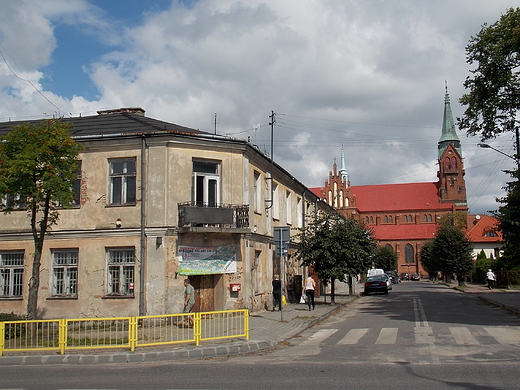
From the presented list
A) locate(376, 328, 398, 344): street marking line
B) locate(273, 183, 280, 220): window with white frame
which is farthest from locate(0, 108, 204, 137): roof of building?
locate(376, 328, 398, 344): street marking line

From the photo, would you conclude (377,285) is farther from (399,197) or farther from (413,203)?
(399,197)

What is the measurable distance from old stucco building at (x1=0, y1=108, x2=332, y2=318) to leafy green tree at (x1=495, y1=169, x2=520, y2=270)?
31.6ft

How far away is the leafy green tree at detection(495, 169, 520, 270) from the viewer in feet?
62.7

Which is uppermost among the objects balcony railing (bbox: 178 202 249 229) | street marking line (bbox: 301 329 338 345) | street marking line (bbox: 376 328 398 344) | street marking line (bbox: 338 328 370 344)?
balcony railing (bbox: 178 202 249 229)

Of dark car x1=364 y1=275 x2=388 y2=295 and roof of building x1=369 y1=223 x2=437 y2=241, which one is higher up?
roof of building x1=369 y1=223 x2=437 y2=241

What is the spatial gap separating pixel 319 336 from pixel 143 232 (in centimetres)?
751

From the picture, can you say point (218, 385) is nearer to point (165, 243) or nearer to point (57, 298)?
point (165, 243)

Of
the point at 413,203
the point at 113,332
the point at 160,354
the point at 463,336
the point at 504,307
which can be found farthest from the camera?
the point at 413,203

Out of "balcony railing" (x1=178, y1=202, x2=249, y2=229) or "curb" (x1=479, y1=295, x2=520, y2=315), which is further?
"curb" (x1=479, y1=295, x2=520, y2=315)

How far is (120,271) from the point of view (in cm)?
1917

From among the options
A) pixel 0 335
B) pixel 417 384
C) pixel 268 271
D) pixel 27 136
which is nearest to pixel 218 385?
pixel 417 384

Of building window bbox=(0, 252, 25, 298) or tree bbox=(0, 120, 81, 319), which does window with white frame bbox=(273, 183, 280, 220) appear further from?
tree bbox=(0, 120, 81, 319)

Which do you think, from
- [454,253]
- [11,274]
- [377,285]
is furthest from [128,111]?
[454,253]

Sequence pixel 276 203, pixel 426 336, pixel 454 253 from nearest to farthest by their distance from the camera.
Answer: pixel 426 336 < pixel 276 203 < pixel 454 253
